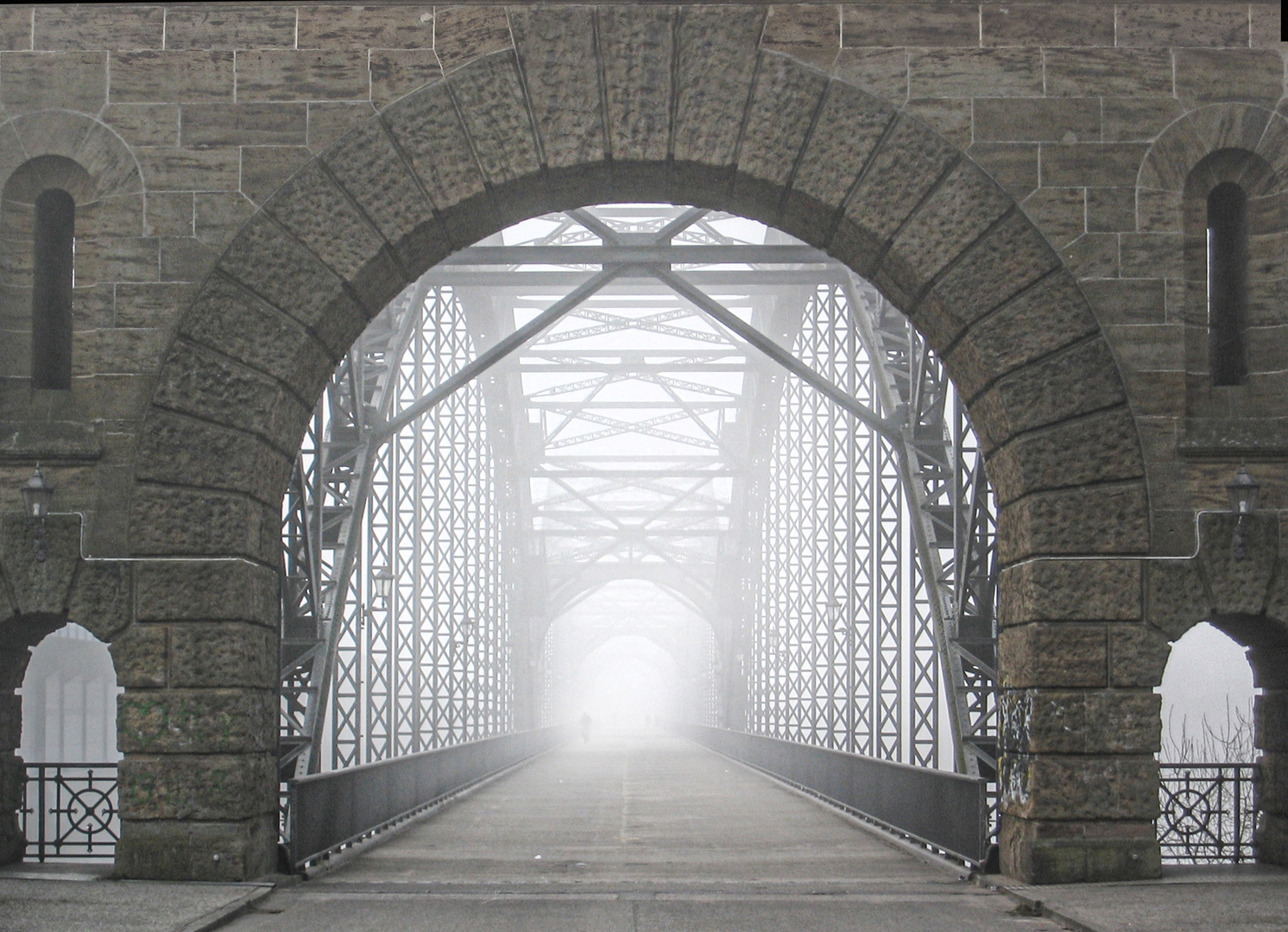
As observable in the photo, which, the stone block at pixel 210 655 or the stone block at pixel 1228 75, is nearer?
the stone block at pixel 210 655

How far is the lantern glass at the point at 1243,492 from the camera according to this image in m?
12.0

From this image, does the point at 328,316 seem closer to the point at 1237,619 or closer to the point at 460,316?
the point at 1237,619

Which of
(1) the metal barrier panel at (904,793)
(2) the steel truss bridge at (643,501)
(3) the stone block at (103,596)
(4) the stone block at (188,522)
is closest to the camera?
(3) the stone block at (103,596)

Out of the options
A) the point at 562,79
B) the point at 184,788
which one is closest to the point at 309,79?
the point at 562,79

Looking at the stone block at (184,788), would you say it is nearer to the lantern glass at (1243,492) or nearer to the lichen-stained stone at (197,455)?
the lichen-stained stone at (197,455)

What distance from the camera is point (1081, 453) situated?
12.4m

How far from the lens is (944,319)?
1280 cm

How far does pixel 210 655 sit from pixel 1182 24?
8942mm

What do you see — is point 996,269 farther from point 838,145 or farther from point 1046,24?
point 1046,24

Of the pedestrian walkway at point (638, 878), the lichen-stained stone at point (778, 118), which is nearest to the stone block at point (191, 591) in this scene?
the pedestrian walkway at point (638, 878)

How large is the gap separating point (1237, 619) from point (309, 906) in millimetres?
7402

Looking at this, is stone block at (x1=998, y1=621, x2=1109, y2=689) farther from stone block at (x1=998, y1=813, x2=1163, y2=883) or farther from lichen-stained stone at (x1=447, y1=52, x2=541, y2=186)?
lichen-stained stone at (x1=447, y1=52, x2=541, y2=186)

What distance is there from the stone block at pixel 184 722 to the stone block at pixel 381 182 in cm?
376

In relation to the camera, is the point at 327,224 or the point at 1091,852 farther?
the point at 327,224
